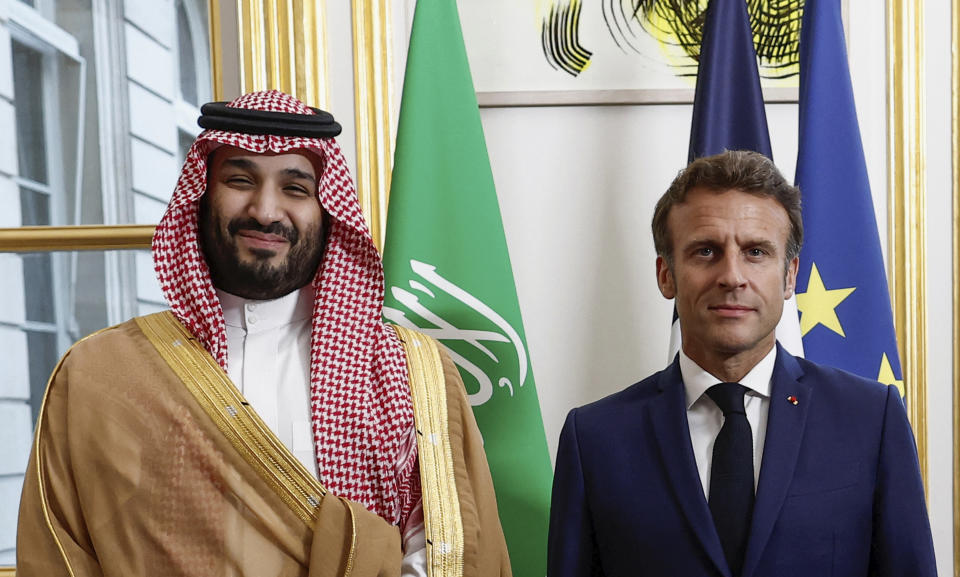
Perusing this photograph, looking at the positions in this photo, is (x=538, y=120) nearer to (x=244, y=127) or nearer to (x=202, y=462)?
(x=244, y=127)

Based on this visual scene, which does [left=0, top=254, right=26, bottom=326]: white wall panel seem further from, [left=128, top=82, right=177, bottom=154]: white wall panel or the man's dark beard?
the man's dark beard

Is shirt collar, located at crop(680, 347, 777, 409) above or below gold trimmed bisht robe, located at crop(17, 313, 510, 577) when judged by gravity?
above

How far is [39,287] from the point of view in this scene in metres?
2.63

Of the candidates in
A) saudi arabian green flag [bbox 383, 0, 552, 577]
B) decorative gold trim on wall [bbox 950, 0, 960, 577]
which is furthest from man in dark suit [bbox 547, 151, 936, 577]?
decorative gold trim on wall [bbox 950, 0, 960, 577]

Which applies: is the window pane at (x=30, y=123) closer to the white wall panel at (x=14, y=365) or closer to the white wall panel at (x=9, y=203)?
the white wall panel at (x=9, y=203)

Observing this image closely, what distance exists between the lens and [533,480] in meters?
2.07

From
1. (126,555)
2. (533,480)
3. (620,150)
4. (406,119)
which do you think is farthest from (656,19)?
(126,555)

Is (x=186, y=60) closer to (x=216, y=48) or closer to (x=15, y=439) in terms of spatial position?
(x=216, y=48)

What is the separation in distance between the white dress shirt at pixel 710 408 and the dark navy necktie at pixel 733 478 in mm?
25

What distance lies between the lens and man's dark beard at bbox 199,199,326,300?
5.24 ft

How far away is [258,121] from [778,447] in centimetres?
105

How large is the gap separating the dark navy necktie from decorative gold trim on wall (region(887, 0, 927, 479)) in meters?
1.20

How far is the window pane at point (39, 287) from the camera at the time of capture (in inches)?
104

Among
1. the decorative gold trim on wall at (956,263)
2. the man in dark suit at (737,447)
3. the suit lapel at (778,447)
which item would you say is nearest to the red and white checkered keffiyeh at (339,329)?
the man in dark suit at (737,447)
